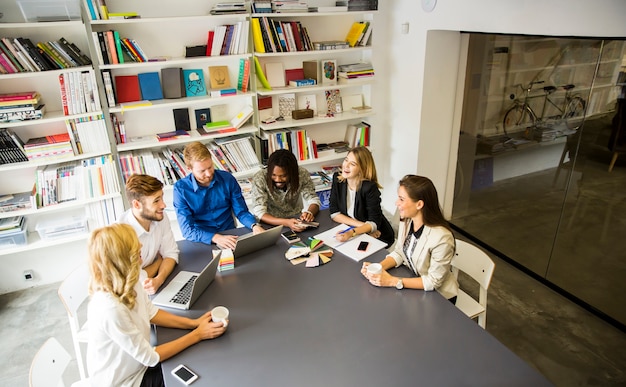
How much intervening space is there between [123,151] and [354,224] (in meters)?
2.36

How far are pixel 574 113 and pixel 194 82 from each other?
3311 millimetres

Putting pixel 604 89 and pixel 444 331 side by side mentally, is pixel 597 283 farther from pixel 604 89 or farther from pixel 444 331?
pixel 444 331

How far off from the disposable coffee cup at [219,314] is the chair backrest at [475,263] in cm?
146

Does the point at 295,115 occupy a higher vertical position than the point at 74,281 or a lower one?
higher

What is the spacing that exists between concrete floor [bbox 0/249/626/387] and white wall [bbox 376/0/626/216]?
1.41 meters

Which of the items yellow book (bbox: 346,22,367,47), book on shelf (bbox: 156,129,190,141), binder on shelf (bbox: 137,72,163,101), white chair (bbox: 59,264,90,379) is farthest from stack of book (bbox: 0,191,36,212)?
yellow book (bbox: 346,22,367,47)

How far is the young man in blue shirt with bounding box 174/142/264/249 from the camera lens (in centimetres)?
276

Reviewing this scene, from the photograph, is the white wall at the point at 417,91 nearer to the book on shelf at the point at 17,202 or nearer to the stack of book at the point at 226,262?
the book on shelf at the point at 17,202

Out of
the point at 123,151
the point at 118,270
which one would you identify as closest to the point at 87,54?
the point at 123,151

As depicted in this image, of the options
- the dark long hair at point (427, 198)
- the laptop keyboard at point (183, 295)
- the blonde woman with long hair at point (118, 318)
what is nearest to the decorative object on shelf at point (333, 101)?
the dark long hair at point (427, 198)

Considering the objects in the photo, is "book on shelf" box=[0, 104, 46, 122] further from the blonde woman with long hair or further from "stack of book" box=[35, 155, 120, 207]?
the blonde woman with long hair

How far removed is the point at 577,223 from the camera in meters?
3.42

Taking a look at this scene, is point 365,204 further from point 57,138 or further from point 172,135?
point 57,138

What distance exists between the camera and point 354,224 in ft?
9.56
